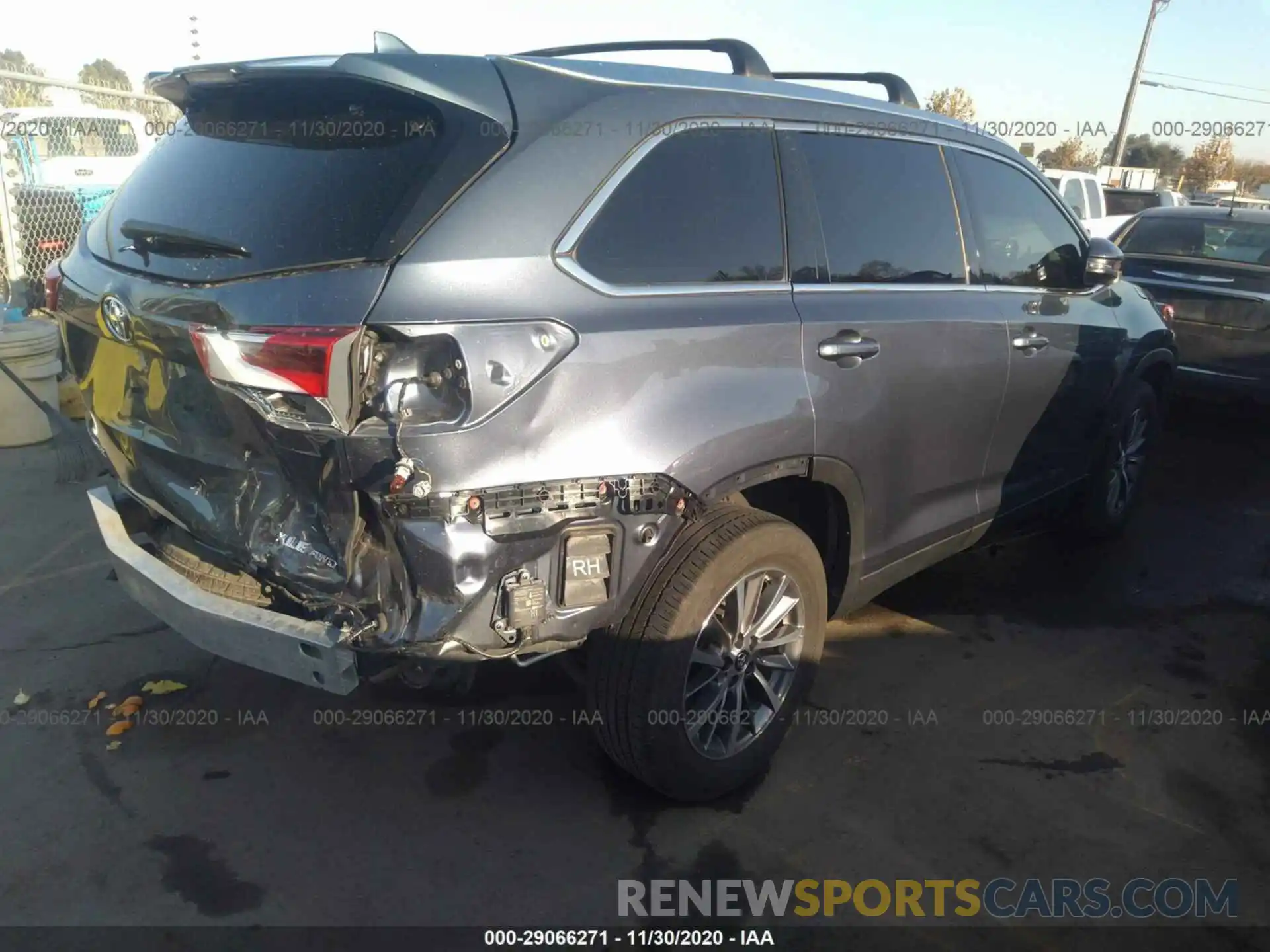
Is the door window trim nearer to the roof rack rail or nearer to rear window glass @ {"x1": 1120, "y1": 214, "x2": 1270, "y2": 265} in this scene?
the roof rack rail

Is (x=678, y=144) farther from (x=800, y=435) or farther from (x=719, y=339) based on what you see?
(x=800, y=435)

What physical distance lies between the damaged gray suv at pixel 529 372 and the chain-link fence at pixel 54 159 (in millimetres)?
3346

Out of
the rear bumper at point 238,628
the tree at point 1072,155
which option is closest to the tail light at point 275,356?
the rear bumper at point 238,628

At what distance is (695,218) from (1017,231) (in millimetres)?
1963

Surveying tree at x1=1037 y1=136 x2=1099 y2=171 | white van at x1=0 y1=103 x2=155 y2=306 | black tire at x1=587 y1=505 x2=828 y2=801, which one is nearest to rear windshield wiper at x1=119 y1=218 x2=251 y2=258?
black tire at x1=587 y1=505 x2=828 y2=801

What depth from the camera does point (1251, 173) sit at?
164 feet

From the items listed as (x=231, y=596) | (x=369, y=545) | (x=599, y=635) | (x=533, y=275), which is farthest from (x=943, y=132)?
(x=231, y=596)

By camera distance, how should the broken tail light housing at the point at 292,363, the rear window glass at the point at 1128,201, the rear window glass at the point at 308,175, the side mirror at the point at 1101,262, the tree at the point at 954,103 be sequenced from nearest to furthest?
1. the broken tail light housing at the point at 292,363
2. the rear window glass at the point at 308,175
3. the side mirror at the point at 1101,262
4. the rear window glass at the point at 1128,201
5. the tree at the point at 954,103

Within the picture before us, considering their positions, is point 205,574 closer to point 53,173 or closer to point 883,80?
point 883,80

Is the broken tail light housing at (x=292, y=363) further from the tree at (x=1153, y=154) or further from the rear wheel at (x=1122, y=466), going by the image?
the tree at (x=1153, y=154)

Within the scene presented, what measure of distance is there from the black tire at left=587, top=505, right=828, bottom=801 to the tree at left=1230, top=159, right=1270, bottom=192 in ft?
164

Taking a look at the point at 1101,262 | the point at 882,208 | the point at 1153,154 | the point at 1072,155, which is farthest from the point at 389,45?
the point at 1153,154

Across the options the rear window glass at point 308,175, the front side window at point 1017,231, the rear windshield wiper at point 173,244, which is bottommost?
the front side window at point 1017,231

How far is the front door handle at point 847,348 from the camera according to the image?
2.89 m
